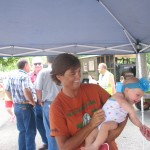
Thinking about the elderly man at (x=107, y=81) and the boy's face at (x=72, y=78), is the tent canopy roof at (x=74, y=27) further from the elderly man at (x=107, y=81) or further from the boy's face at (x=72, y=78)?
the elderly man at (x=107, y=81)

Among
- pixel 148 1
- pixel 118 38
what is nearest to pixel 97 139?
pixel 148 1

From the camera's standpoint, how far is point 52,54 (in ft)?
15.0

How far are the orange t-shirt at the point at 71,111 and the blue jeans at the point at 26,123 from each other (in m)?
2.71

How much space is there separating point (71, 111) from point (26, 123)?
2892mm

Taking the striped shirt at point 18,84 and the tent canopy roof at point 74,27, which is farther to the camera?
the striped shirt at point 18,84

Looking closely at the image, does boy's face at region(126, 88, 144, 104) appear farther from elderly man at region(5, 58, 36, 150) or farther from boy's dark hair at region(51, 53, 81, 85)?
elderly man at region(5, 58, 36, 150)

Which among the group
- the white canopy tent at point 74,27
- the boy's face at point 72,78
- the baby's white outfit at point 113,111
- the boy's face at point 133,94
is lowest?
the baby's white outfit at point 113,111

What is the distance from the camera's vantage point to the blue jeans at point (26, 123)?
4413 millimetres

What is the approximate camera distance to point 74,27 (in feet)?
11.3

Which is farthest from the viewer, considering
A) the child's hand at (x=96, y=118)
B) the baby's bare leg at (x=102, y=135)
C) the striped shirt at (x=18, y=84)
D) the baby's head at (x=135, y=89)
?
the striped shirt at (x=18, y=84)

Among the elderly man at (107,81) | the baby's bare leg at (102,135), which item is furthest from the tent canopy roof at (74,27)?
the elderly man at (107,81)

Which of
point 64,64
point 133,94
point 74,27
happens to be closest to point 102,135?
point 133,94

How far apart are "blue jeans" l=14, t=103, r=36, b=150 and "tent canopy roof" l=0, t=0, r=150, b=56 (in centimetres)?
95

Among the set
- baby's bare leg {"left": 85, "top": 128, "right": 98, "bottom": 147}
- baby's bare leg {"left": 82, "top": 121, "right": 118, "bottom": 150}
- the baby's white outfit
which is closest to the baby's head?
the baby's white outfit
